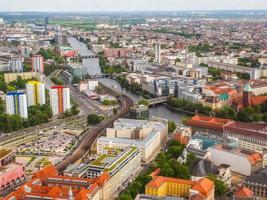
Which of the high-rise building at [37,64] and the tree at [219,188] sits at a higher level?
the high-rise building at [37,64]

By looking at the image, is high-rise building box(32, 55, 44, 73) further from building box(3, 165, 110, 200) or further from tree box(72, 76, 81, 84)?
building box(3, 165, 110, 200)

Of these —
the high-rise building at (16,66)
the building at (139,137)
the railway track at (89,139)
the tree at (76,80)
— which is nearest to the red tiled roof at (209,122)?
the building at (139,137)

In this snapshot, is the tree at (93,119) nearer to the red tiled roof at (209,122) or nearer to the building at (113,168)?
the red tiled roof at (209,122)

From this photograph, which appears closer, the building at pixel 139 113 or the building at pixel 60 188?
the building at pixel 60 188

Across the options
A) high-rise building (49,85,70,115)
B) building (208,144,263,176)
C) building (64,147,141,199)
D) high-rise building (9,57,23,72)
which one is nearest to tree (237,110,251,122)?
building (208,144,263,176)

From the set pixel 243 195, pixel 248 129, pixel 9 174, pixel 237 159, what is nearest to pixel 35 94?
pixel 9 174

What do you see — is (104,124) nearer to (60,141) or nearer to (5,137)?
(60,141)

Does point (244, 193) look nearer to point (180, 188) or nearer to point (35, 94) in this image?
point (180, 188)
